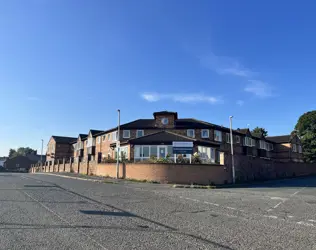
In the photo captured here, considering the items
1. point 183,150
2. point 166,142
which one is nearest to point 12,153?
point 166,142

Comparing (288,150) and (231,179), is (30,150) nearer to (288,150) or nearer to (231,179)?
(288,150)

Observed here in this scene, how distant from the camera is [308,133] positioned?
6644 centimetres

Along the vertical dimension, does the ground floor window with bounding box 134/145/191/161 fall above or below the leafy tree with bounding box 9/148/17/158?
below

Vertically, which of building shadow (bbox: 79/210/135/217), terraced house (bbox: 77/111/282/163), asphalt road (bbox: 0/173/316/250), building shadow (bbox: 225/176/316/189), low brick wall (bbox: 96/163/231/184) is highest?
terraced house (bbox: 77/111/282/163)

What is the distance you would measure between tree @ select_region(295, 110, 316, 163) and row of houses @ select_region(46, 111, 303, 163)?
1817mm

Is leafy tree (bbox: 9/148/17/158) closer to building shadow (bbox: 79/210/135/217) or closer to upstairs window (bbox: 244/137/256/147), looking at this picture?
upstairs window (bbox: 244/137/256/147)

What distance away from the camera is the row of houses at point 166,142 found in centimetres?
3188

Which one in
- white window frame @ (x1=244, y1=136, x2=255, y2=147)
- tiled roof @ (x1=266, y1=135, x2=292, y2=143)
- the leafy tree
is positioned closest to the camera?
white window frame @ (x1=244, y1=136, x2=255, y2=147)

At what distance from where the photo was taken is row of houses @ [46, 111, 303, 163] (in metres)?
31.9

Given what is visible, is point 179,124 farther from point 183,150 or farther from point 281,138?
Answer: point 281,138

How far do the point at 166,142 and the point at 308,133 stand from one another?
161ft

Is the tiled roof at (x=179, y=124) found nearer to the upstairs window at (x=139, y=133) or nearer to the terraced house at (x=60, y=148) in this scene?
the upstairs window at (x=139, y=133)

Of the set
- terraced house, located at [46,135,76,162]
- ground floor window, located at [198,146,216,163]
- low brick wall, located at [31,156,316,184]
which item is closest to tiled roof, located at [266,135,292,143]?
low brick wall, located at [31,156,316,184]

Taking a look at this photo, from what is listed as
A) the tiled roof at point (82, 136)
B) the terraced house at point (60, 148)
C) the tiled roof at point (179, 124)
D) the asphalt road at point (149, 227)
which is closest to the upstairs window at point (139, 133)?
the tiled roof at point (179, 124)
